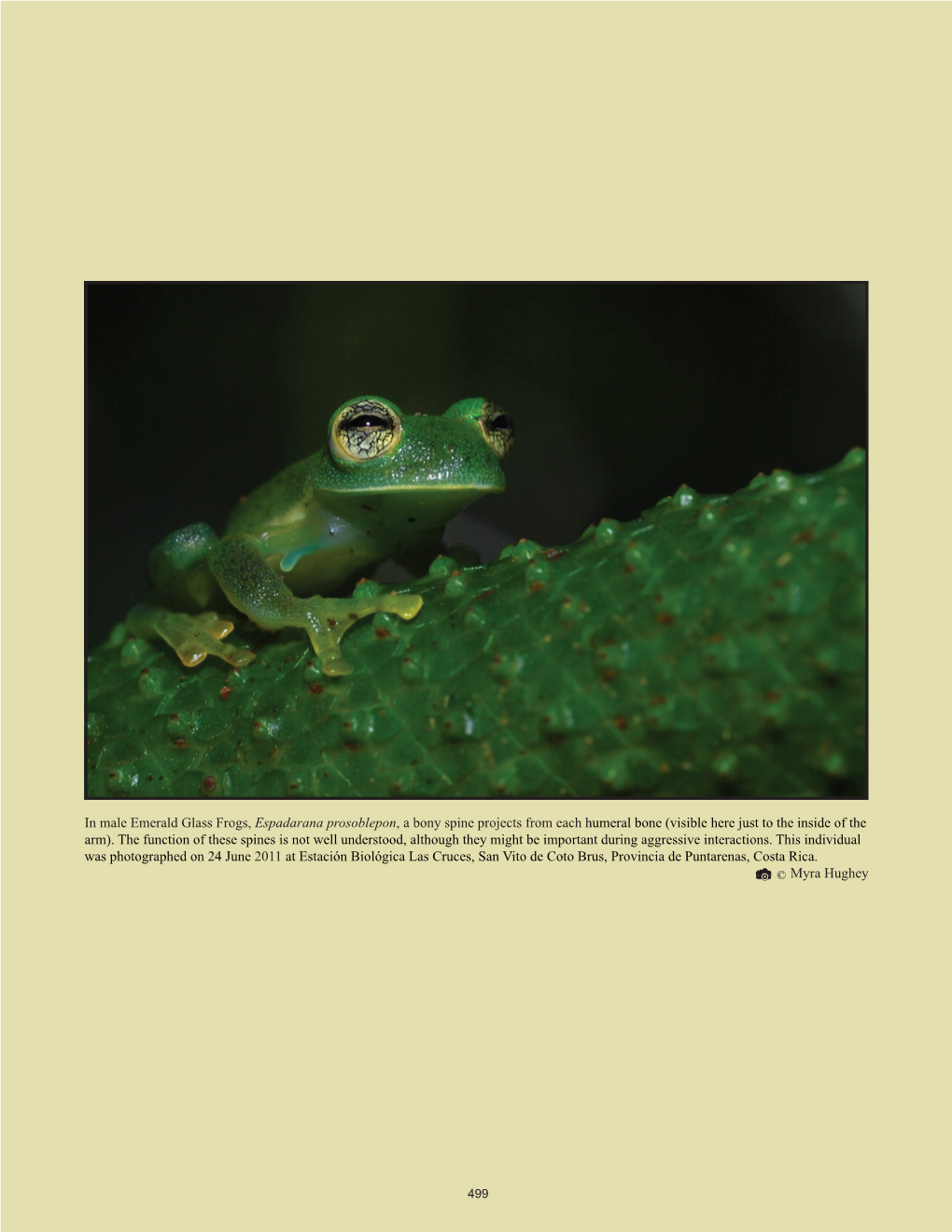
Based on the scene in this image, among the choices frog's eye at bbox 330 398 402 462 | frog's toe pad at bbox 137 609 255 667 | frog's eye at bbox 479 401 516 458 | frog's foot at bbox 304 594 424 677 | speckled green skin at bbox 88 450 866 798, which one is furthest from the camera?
frog's eye at bbox 479 401 516 458

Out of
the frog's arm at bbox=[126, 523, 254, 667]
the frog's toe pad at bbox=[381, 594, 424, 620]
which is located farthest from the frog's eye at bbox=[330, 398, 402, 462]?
the frog's toe pad at bbox=[381, 594, 424, 620]

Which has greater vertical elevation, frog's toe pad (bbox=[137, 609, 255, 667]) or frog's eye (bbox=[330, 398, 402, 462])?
frog's eye (bbox=[330, 398, 402, 462])

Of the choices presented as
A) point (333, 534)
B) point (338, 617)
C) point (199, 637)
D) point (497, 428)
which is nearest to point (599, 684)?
point (338, 617)

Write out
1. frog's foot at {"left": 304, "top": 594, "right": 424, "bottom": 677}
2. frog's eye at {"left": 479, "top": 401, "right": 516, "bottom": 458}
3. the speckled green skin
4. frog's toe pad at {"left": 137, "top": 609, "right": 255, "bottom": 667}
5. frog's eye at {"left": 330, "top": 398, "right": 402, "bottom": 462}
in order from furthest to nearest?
1. frog's eye at {"left": 479, "top": 401, "right": 516, "bottom": 458}
2. frog's eye at {"left": 330, "top": 398, "right": 402, "bottom": 462}
3. frog's toe pad at {"left": 137, "top": 609, "right": 255, "bottom": 667}
4. frog's foot at {"left": 304, "top": 594, "right": 424, "bottom": 677}
5. the speckled green skin

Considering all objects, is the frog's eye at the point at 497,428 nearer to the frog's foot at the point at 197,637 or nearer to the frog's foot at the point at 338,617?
the frog's foot at the point at 338,617

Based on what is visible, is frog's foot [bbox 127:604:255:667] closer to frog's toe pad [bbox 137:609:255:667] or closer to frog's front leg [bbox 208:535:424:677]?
frog's toe pad [bbox 137:609:255:667]

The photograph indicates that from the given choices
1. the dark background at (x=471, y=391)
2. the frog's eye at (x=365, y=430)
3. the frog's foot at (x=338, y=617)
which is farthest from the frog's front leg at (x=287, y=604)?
the dark background at (x=471, y=391)
